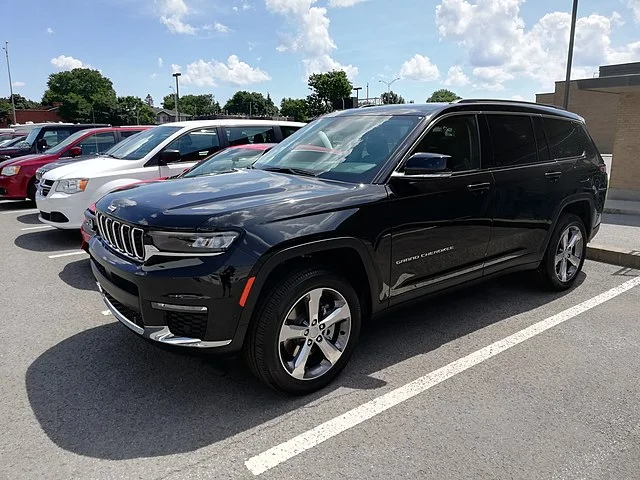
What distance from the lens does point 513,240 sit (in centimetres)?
448

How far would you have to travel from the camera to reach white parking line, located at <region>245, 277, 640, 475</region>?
8.61 feet

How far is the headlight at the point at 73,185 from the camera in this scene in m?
7.20

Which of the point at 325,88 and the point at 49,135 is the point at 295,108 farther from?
the point at 49,135

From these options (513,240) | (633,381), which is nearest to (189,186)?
(513,240)

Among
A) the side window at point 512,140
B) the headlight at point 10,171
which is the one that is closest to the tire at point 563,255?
the side window at point 512,140

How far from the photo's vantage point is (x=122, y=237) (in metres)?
3.12

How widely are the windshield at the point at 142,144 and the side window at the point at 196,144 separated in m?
0.20

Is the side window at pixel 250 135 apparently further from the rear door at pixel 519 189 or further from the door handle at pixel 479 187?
the door handle at pixel 479 187

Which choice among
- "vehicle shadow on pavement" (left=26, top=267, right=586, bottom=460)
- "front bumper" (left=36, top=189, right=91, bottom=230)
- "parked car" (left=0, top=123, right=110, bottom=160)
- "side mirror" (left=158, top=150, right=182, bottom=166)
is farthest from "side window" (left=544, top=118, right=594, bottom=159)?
"parked car" (left=0, top=123, right=110, bottom=160)

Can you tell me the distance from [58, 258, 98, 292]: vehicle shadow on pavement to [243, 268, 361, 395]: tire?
10.5 feet

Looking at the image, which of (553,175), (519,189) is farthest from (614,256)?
(519,189)

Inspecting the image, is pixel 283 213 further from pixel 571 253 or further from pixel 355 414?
pixel 571 253

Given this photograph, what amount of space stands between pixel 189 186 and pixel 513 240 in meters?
2.89

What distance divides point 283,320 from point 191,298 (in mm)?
566
